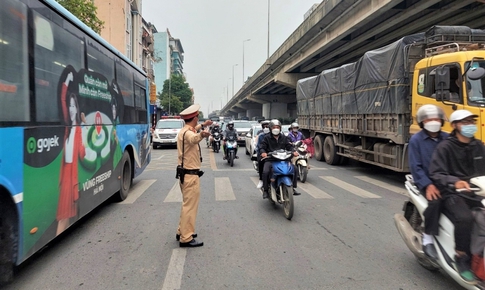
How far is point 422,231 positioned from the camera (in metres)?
3.87

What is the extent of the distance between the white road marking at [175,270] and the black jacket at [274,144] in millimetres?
2913

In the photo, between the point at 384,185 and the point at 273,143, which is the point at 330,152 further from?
the point at 273,143

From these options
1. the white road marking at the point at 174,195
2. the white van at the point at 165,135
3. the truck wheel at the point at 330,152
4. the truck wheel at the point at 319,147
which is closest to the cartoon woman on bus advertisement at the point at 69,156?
the white road marking at the point at 174,195

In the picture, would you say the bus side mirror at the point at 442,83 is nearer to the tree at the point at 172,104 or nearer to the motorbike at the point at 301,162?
the motorbike at the point at 301,162

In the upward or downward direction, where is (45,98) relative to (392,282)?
upward

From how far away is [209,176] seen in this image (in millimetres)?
11227

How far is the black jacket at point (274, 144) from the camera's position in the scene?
6914 mm

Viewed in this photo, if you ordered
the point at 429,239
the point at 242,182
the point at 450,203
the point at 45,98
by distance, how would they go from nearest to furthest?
the point at 450,203
the point at 429,239
the point at 45,98
the point at 242,182

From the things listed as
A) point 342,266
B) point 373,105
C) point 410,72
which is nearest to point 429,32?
point 410,72

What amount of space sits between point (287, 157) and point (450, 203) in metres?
3.49

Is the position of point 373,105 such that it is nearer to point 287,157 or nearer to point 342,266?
point 287,157

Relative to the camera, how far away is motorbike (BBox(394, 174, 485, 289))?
3.09 m

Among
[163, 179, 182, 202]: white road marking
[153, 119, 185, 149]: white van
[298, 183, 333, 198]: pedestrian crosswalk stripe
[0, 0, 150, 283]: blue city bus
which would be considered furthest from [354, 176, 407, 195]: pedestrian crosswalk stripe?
[153, 119, 185, 149]: white van

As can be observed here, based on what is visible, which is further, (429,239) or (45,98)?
(45,98)
